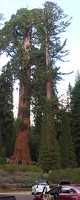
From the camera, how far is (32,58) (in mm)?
55406

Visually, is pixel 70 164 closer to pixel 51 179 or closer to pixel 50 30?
pixel 51 179

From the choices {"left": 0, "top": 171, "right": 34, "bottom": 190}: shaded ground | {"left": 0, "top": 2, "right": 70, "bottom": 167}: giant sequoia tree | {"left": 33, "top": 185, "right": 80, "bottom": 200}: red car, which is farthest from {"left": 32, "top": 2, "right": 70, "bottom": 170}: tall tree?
{"left": 33, "top": 185, "right": 80, "bottom": 200}: red car

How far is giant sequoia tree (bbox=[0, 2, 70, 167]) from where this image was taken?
53406 mm

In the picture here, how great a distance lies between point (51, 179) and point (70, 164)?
39.8 feet

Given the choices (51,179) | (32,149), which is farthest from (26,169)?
(32,149)

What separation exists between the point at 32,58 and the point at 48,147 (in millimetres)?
15713

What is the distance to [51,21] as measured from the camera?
54.7 meters

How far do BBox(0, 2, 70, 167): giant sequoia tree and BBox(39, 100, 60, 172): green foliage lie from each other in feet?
15.4

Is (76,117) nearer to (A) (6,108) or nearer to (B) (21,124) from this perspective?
(B) (21,124)

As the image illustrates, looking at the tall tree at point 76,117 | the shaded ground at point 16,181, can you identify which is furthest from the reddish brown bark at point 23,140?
the shaded ground at point 16,181

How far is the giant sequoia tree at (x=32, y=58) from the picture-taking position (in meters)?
53.4

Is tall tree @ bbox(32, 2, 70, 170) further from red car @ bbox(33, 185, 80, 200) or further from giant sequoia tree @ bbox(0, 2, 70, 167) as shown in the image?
red car @ bbox(33, 185, 80, 200)

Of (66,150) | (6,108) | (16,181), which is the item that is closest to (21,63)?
(6,108)

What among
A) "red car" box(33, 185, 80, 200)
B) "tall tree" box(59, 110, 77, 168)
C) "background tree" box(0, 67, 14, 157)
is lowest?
"red car" box(33, 185, 80, 200)
